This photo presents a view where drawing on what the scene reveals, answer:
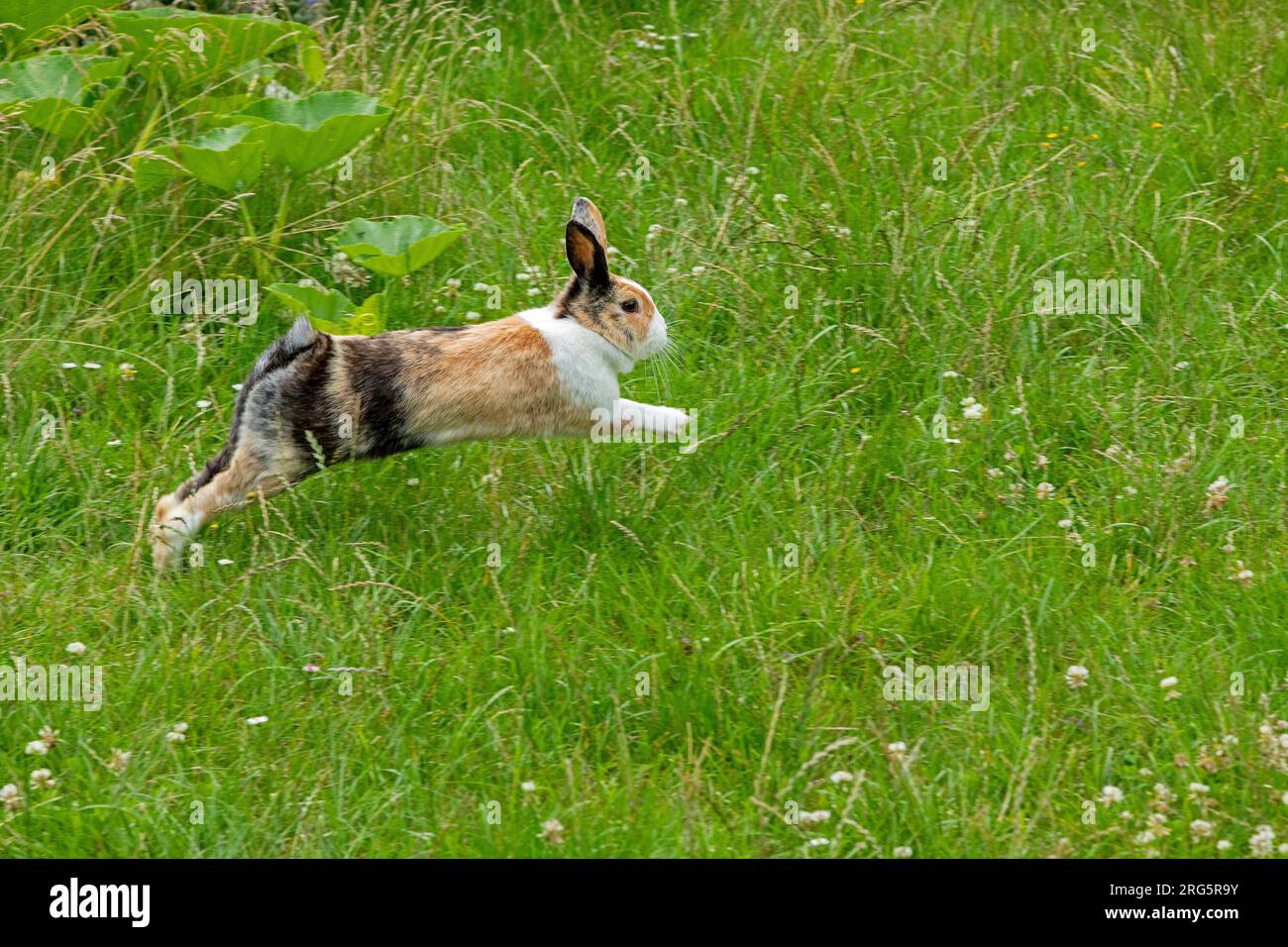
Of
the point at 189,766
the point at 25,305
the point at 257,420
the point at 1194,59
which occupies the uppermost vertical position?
the point at 1194,59

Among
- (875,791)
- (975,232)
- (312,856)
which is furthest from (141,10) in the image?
(875,791)

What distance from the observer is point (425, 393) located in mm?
4844

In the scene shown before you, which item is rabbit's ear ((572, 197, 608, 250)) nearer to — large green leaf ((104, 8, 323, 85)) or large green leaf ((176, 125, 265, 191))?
large green leaf ((176, 125, 265, 191))

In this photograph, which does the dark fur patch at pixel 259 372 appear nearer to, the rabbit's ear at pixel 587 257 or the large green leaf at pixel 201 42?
the rabbit's ear at pixel 587 257

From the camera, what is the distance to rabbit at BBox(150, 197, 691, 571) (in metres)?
4.80

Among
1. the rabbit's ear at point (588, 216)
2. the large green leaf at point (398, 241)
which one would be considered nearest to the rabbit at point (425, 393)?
the rabbit's ear at point (588, 216)

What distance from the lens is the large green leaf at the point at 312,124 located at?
578cm

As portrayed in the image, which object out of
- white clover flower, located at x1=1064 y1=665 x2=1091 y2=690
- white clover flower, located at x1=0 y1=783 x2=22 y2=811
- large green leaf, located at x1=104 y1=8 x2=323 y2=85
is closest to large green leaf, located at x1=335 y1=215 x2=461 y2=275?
large green leaf, located at x1=104 y1=8 x2=323 y2=85

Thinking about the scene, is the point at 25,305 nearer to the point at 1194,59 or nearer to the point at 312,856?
the point at 312,856

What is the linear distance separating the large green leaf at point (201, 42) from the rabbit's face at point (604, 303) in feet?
6.86

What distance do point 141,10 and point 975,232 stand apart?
3.75m

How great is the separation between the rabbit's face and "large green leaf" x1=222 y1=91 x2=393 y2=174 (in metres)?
1.18

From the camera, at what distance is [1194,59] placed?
707 centimetres
